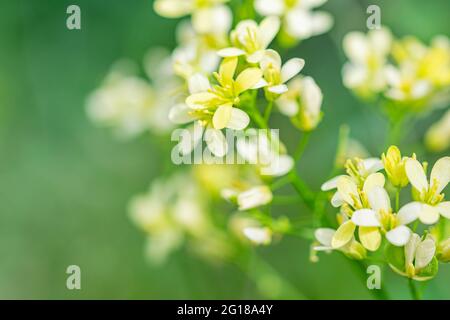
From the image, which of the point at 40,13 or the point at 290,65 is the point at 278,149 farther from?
the point at 40,13

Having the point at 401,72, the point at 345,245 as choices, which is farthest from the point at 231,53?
the point at 401,72

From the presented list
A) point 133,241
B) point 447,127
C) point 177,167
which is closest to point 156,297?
point 133,241

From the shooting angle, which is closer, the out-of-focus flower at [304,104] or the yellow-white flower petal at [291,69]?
the yellow-white flower petal at [291,69]

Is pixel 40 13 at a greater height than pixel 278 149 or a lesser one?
greater

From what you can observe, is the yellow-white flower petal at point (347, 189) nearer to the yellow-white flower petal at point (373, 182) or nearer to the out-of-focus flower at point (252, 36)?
the yellow-white flower petal at point (373, 182)

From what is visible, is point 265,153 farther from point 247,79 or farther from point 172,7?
point 172,7

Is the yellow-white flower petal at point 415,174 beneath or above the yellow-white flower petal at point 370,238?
above

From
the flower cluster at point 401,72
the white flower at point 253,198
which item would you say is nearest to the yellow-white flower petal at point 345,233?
the white flower at point 253,198
